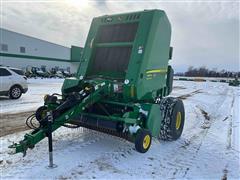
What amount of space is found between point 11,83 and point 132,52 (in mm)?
8171

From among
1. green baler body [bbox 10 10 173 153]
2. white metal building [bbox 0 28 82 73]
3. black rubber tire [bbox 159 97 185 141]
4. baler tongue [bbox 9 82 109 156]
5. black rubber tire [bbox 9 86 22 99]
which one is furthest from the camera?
white metal building [bbox 0 28 82 73]

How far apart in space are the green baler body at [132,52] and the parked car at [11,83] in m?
6.74

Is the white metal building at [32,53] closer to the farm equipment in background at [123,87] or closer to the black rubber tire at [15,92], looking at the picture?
the black rubber tire at [15,92]

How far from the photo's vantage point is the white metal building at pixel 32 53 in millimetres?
39281

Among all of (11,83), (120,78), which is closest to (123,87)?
(120,78)

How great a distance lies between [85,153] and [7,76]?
A: 322 inches

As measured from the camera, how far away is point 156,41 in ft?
16.7

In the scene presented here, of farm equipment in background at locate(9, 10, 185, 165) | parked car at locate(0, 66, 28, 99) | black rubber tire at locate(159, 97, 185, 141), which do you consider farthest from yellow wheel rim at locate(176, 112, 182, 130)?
parked car at locate(0, 66, 28, 99)

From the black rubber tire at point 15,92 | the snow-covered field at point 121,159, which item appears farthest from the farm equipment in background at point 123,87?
the black rubber tire at point 15,92

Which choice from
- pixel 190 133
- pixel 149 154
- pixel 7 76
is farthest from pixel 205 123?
pixel 7 76

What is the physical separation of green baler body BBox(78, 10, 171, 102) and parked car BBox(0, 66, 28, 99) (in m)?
6.74

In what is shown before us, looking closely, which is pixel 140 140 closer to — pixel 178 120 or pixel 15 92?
pixel 178 120

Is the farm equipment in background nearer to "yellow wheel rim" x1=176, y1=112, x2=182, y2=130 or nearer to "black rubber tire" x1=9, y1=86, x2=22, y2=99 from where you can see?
"yellow wheel rim" x1=176, y1=112, x2=182, y2=130

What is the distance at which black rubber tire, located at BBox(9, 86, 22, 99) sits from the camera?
1118cm
